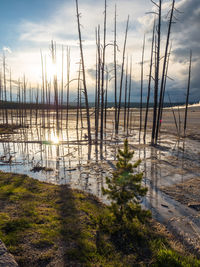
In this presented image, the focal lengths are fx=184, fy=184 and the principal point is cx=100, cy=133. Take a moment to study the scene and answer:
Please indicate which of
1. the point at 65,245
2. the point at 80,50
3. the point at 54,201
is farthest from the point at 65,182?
the point at 80,50

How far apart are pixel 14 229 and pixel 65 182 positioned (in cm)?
341

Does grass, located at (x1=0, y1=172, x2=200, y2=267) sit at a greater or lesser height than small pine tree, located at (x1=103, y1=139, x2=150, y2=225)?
lesser

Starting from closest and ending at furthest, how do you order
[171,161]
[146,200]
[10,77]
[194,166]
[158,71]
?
1. [146,200]
2. [194,166]
3. [171,161]
4. [158,71]
5. [10,77]

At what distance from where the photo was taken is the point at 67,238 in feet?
12.0

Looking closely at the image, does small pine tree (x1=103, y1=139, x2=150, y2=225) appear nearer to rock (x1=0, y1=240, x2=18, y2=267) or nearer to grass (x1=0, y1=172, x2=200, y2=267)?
grass (x1=0, y1=172, x2=200, y2=267)

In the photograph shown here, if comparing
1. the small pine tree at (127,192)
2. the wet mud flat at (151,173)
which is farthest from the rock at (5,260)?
the wet mud flat at (151,173)

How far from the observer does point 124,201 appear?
150 inches

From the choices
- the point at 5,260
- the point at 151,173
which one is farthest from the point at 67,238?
the point at 151,173

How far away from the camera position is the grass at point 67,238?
3096 mm

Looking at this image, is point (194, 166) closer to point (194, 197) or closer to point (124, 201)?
point (194, 197)

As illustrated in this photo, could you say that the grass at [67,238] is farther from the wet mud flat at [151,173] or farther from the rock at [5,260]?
the wet mud flat at [151,173]

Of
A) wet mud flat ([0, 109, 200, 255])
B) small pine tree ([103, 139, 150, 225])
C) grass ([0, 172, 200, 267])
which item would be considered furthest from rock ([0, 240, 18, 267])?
wet mud flat ([0, 109, 200, 255])

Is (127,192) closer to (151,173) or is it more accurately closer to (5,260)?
(5,260)

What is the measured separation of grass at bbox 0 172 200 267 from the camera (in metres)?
3.10
